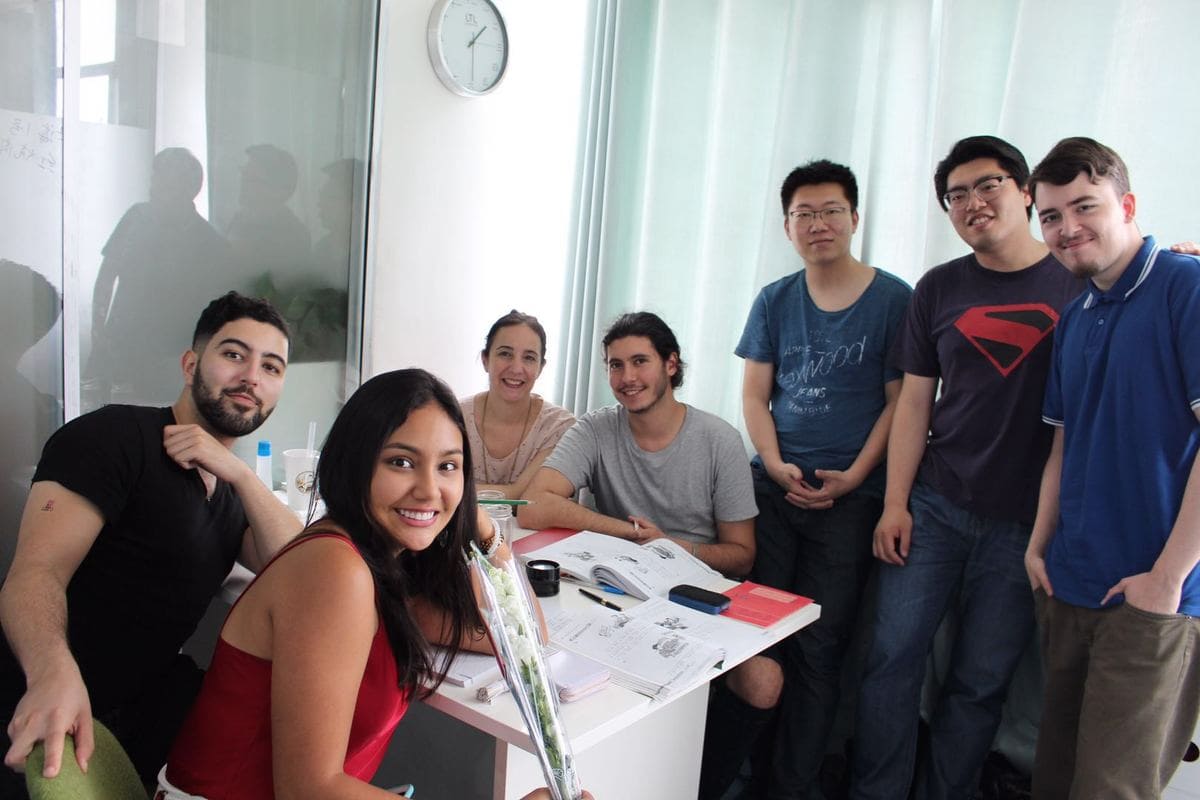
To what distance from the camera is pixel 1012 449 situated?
207 centimetres

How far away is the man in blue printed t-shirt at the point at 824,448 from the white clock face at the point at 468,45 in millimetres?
1279

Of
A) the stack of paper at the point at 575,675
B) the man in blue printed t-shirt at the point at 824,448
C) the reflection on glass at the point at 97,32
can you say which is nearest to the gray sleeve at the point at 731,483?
the man in blue printed t-shirt at the point at 824,448

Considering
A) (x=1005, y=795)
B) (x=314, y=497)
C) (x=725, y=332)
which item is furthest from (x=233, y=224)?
(x=1005, y=795)

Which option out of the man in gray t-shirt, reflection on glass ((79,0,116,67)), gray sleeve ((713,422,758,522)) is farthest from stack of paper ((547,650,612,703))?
reflection on glass ((79,0,116,67))

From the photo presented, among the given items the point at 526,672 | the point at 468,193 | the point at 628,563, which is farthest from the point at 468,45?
the point at 526,672

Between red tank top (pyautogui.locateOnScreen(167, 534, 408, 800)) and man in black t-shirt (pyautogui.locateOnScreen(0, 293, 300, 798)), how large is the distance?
303 millimetres

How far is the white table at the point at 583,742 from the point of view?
1.40 metres

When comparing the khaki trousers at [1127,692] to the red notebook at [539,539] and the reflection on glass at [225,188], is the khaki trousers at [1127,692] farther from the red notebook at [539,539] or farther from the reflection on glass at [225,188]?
the reflection on glass at [225,188]

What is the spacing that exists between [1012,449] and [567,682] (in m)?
1.23

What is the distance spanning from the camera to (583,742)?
1.35m

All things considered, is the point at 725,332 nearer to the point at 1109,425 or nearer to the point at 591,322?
the point at 591,322

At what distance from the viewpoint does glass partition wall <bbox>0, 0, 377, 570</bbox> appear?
218cm

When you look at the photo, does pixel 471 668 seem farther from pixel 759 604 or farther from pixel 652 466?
pixel 652 466

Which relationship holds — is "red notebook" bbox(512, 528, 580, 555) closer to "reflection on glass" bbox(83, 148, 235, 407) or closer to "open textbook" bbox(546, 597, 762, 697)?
"open textbook" bbox(546, 597, 762, 697)
